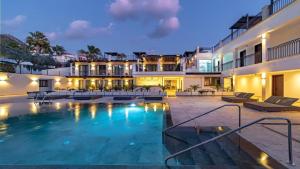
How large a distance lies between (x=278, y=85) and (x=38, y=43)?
47.5m

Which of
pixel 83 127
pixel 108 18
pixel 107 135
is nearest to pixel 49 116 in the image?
pixel 83 127

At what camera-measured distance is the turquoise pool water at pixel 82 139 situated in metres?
5.94

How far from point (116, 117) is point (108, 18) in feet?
193

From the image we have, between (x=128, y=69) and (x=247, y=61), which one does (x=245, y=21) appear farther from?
(x=128, y=69)

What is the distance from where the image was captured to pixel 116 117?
38.9 ft

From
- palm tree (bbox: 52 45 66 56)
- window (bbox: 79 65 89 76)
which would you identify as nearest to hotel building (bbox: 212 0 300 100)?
window (bbox: 79 65 89 76)

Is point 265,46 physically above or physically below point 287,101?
above

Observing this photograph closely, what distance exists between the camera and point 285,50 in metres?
14.3

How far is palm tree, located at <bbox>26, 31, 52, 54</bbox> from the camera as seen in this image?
4738 cm

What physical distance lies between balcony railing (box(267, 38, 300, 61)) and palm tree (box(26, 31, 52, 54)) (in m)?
47.0

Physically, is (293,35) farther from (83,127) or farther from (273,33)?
(83,127)

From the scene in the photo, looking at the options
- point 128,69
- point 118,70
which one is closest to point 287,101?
point 128,69

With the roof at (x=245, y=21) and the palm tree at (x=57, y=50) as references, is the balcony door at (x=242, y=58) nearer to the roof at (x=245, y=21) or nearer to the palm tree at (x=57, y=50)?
the roof at (x=245, y=21)

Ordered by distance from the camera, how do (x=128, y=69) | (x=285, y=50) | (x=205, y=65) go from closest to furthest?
(x=285, y=50) < (x=205, y=65) < (x=128, y=69)
